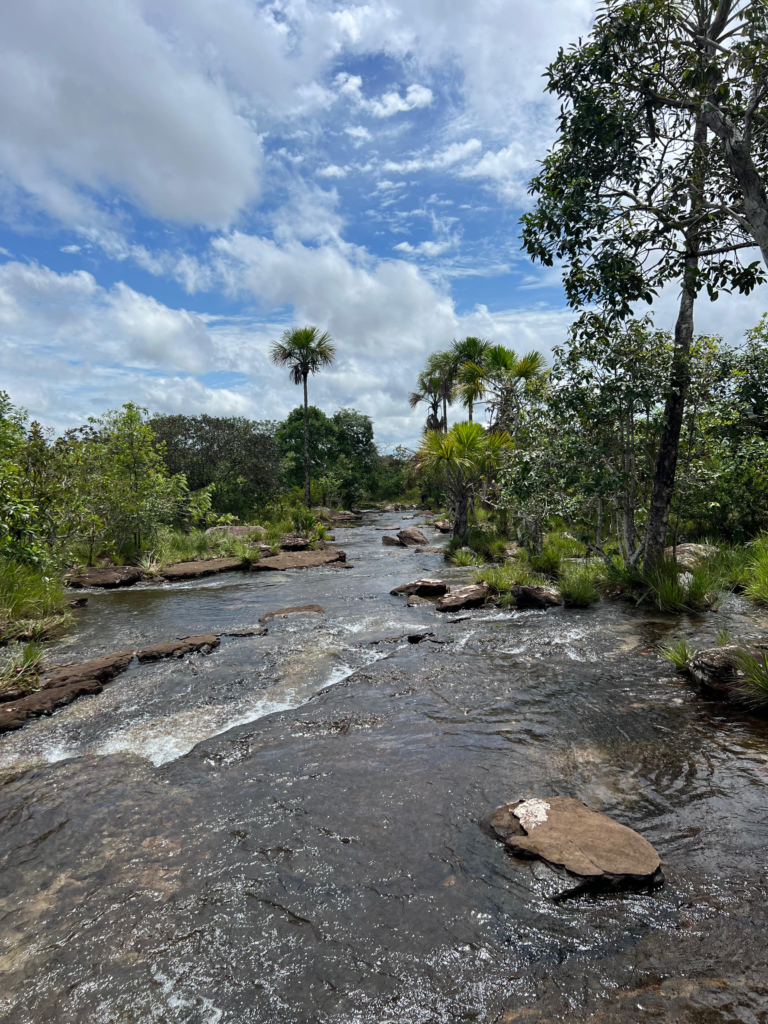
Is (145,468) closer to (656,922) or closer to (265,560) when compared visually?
(265,560)

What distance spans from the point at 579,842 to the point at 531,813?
443mm

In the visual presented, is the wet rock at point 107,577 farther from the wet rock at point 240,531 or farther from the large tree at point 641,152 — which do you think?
the large tree at point 641,152

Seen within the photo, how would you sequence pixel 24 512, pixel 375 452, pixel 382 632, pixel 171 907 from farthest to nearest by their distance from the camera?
pixel 375 452, pixel 382 632, pixel 24 512, pixel 171 907

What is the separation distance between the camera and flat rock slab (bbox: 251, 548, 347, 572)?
19.2 meters

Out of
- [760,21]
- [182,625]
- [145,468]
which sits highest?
[760,21]

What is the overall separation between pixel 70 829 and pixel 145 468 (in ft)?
55.6

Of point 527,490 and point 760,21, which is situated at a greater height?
point 760,21

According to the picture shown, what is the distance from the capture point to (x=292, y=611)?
12320 millimetres

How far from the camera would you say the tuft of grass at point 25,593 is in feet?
34.6

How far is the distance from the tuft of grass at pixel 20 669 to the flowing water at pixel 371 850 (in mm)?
1020

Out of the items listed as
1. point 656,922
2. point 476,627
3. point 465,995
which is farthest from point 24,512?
point 656,922

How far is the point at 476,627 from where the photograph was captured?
10477 millimetres

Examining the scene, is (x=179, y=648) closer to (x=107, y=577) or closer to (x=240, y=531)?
(x=107, y=577)

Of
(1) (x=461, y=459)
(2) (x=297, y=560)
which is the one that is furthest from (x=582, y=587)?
(2) (x=297, y=560)
